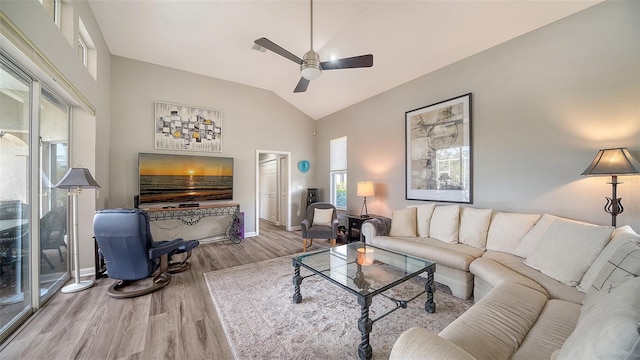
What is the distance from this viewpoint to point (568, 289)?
1.75 m

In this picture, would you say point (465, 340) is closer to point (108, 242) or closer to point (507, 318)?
point (507, 318)

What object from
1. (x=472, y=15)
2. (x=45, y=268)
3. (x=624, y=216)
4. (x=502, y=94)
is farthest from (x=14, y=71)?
(x=624, y=216)

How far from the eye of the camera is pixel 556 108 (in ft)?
8.36

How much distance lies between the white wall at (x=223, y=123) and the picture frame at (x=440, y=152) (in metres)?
2.95

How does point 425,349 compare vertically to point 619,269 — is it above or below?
below

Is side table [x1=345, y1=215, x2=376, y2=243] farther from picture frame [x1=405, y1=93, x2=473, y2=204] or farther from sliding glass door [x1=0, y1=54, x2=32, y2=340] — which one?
sliding glass door [x1=0, y1=54, x2=32, y2=340]

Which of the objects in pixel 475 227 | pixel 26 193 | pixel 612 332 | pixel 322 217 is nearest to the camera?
pixel 612 332

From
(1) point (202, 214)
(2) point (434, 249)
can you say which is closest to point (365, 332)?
(2) point (434, 249)

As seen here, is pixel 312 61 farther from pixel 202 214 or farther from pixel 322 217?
pixel 202 214

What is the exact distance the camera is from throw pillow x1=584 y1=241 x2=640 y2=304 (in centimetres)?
131

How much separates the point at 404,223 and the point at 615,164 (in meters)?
2.11

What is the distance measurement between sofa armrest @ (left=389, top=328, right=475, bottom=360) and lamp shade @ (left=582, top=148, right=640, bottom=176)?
89.6 inches

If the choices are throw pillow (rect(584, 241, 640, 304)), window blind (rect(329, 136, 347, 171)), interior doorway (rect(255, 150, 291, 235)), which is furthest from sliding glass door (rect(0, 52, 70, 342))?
window blind (rect(329, 136, 347, 171))

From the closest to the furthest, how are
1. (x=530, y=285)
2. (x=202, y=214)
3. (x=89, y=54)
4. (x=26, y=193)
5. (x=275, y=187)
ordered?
1. (x=530, y=285)
2. (x=26, y=193)
3. (x=89, y=54)
4. (x=202, y=214)
5. (x=275, y=187)
